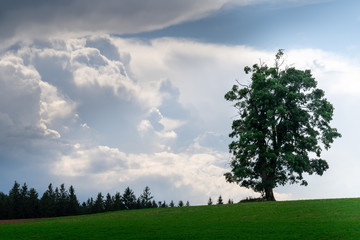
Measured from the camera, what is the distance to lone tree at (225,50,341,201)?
4434cm

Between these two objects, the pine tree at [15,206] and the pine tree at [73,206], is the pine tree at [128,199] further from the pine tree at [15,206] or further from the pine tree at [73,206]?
the pine tree at [15,206]

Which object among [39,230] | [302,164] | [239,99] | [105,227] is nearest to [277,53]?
[239,99]

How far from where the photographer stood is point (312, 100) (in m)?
46.7

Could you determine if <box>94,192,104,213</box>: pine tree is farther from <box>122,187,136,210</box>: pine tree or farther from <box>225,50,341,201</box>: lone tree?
<box>225,50,341,201</box>: lone tree

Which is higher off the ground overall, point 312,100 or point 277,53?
point 277,53

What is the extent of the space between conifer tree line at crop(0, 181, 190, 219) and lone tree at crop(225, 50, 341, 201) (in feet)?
196

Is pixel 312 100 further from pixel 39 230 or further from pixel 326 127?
pixel 39 230

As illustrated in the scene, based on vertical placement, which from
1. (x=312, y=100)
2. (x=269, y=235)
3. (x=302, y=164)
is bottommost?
(x=269, y=235)

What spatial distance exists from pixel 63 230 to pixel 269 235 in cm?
1625

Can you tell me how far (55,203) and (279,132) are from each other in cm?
6863

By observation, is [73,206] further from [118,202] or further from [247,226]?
[247,226]

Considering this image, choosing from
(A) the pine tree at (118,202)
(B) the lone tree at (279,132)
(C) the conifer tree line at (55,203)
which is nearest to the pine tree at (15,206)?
(C) the conifer tree line at (55,203)

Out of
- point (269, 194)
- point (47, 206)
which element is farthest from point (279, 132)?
point (47, 206)

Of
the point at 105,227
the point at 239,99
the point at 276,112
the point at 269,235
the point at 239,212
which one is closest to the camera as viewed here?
the point at 269,235
